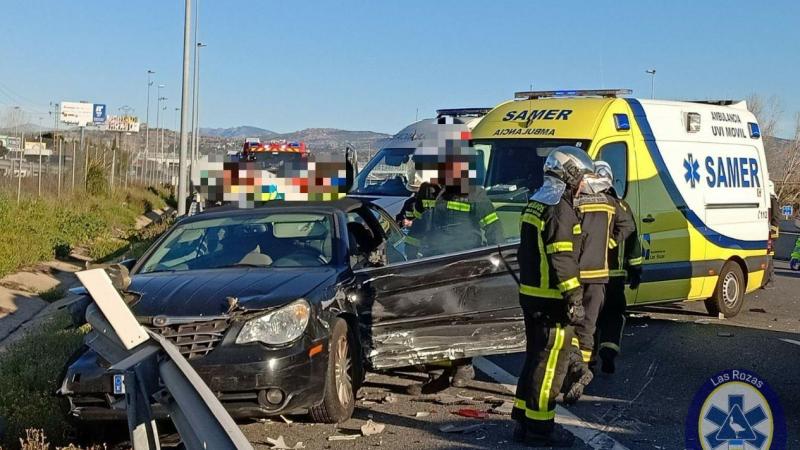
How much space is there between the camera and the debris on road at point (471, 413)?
6.81m

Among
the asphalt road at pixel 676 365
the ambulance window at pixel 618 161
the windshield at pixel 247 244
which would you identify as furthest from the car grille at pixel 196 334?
the ambulance window at pixel 618 161

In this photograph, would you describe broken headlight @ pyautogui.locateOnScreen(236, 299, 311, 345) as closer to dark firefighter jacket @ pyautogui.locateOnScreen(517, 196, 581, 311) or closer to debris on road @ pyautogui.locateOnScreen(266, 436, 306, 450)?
debris on road @ pyautogui.locateOnScreen(266, 436, 306, 450)

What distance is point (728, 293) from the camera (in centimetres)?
1159

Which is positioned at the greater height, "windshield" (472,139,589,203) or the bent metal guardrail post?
"windshield" (472,139,589,203)

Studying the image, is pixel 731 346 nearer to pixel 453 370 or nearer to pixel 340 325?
pixel 453 370

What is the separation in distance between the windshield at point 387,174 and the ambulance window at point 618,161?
324 cm

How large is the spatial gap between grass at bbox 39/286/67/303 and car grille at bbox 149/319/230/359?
33.0 feet

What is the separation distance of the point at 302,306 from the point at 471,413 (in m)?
1.59

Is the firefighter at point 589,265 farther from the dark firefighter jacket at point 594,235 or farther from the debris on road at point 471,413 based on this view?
the debris on road at point 471,413

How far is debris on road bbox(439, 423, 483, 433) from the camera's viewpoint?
643 cm

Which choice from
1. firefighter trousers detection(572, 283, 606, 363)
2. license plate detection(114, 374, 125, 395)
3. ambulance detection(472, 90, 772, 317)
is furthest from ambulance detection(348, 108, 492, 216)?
license plate detection(114, 374, 125, 395)

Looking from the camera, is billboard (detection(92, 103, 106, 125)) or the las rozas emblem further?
billboard (detection(92, 103, 106, 125))

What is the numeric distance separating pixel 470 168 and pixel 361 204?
1551 mm

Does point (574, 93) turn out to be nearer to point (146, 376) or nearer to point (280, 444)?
point (280, 444)
